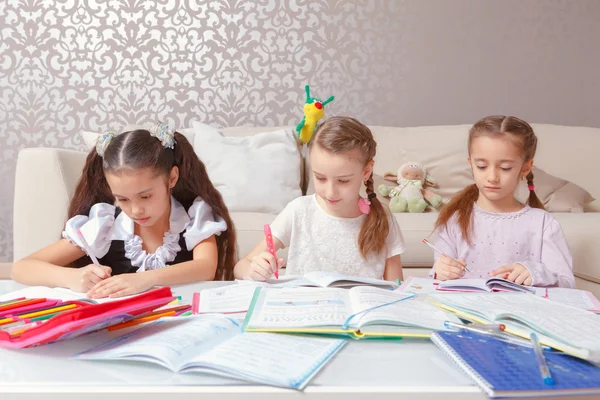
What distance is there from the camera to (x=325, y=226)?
1.84 metres

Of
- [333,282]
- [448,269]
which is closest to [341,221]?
[448,269]

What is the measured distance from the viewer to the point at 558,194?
2.73 meters

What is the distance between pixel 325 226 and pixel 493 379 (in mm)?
1183

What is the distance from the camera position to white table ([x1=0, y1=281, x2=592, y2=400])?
2.12ft

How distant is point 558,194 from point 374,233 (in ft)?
4.41

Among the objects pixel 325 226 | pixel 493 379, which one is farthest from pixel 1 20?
pixel 493 379

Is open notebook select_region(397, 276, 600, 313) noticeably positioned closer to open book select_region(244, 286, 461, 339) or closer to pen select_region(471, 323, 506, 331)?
open book select_region(244, 286, 461, 339)

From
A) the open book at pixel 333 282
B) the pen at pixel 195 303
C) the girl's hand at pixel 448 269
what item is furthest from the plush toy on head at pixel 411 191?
the pen at pixel 195 303

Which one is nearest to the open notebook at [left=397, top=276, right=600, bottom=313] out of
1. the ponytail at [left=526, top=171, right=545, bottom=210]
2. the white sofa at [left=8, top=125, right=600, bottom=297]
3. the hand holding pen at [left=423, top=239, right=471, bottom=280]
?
the hand holding pen at [left=423, top=239, right=471, bottom=280]

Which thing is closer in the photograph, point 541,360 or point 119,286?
point 541,360

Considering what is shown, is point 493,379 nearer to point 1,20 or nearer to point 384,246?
point 384,246

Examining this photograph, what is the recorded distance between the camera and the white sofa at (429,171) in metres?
2.07

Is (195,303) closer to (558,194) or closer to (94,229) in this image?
(94,229)

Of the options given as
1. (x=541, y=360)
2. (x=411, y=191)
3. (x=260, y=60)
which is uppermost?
(x=260, y=60)
